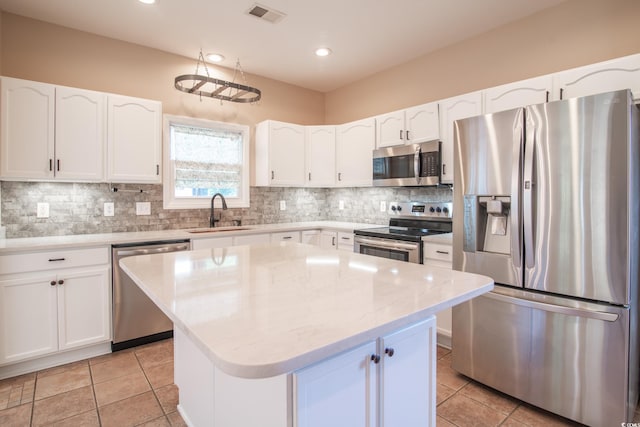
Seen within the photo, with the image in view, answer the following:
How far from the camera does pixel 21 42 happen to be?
2850mm

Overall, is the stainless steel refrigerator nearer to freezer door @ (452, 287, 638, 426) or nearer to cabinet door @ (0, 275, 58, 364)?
freezer door @ (452, 287, 638, 426)

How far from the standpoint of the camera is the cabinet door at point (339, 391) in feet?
3.10

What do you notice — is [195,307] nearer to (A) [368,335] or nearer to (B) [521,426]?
(A) [368,335]

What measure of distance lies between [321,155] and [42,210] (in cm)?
282

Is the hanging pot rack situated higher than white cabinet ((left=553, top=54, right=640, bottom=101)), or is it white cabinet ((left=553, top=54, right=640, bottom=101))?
the hanging pot rack

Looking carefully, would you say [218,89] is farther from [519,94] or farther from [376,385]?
[376,385]

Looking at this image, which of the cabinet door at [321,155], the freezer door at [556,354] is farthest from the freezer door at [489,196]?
the cabinet door at [321,155]

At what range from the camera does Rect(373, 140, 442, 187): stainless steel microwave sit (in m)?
3.18

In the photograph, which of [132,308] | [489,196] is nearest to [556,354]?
[489,196]

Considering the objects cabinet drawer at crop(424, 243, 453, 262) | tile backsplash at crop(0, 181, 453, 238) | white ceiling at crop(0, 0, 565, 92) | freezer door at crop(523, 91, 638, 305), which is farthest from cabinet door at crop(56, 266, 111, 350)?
freezer door at crop(523, 91, 638, 305)

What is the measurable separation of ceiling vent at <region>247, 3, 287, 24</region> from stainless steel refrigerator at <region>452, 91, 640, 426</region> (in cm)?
175

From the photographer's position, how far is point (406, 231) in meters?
3.32

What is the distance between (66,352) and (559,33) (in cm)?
459

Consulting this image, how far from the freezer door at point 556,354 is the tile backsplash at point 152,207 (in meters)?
1.48
